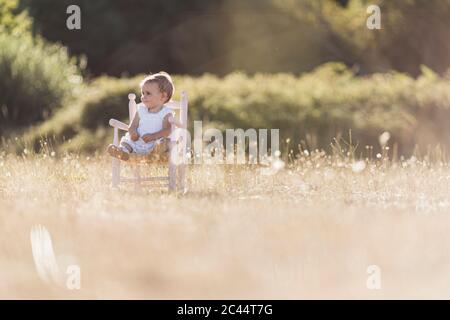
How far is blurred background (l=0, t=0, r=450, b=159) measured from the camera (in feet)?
36.2

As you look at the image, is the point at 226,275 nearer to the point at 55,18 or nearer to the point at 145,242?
the point at 145,242

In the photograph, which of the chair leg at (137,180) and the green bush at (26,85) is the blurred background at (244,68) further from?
the chair leg at (137,180)

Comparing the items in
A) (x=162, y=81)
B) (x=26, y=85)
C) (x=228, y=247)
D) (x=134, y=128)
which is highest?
(x=26, y=85)

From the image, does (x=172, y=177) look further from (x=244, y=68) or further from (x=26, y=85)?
(x=244, y=68)

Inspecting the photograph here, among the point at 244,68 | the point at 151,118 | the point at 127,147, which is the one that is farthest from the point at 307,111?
the point at 244,68

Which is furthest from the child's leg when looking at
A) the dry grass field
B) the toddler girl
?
the dry grass field

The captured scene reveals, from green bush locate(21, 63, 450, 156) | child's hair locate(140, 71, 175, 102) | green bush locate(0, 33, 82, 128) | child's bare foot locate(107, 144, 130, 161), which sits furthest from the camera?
green bush locate(0, 33, 82, 128)

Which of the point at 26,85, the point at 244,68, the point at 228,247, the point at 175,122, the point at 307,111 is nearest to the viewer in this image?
the point at 228,247

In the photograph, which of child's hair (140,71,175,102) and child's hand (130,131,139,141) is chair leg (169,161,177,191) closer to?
child's hand (130,131,139,141)

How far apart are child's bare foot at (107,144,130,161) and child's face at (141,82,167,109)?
491mm

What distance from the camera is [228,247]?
4.06 metres

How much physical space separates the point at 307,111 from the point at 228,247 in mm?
7275

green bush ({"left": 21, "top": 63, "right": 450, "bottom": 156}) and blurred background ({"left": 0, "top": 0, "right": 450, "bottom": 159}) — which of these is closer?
green bush ({"left": 21, "top": 63, "right": 450, "bottom": 156})

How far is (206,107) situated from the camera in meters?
11.5
